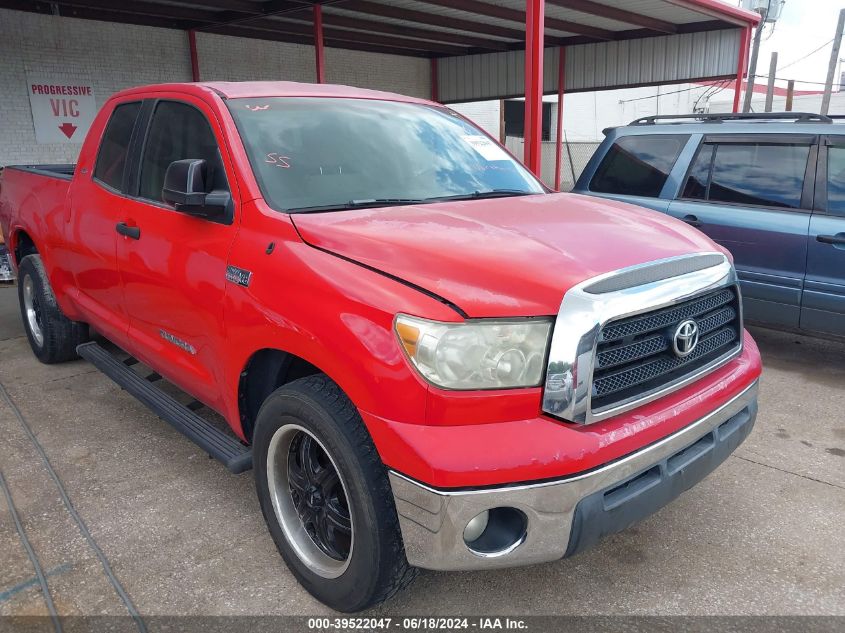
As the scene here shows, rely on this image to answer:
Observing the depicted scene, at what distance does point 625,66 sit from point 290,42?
26.2 feet

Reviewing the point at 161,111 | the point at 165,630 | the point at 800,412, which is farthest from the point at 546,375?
the point at 800,412

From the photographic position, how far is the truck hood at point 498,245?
203 cm

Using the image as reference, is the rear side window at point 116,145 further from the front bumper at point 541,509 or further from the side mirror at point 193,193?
the front bumper at point 541,509

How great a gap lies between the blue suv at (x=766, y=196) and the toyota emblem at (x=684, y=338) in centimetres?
290

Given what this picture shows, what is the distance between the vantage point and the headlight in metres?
1.96

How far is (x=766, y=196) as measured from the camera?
495 centimetres

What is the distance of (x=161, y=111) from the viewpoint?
135 inches

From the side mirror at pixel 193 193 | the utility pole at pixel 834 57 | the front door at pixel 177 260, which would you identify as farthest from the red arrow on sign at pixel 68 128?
the utility pole at pixel 834 57

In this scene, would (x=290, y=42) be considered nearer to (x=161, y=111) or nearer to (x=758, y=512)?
(x=161, y=111)

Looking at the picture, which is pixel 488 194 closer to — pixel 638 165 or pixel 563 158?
pixel 638 165

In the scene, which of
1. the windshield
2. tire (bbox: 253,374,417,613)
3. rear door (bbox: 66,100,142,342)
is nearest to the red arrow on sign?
rear door (bbox: 66,100,142,342)

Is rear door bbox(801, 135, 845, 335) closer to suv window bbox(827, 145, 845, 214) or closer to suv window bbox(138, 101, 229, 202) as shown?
suv window bbox(827, 145, 845, 214)

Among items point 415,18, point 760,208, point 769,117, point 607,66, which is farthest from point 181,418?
point 607,66

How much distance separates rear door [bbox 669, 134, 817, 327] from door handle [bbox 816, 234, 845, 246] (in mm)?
99
